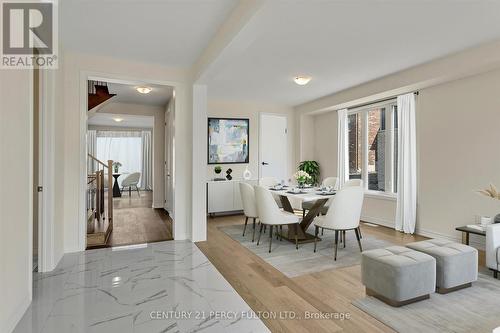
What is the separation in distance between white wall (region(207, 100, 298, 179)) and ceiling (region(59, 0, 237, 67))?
8.57 feet

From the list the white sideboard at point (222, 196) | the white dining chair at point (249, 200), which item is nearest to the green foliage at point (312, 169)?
the white sideboard at point (222, 196)

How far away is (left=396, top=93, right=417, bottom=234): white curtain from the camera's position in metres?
4.73

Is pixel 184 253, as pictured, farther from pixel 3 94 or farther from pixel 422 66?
pixel 422 66

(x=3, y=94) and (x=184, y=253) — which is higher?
(x=3, y=94)

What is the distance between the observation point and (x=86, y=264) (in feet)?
10.8

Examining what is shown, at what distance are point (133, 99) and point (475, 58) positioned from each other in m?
6.26

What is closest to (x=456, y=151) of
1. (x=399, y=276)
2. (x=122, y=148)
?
(x=399, y=276)

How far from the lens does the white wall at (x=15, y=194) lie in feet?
6.08

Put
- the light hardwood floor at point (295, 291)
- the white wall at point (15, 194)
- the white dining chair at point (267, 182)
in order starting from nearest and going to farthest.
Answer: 1. the white wall at point (15, 194)
2. the light hardwood floor at point (295, 291)
3. the white dining chair at point (267, 182)

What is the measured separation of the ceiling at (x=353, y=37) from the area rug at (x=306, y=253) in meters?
2.45

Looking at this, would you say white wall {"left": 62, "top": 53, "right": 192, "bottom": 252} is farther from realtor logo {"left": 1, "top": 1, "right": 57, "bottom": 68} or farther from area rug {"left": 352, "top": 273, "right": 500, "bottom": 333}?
area rug {"left": 352, "top": 273, "right": 500, "bottom": 333}

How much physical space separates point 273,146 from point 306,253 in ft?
12.6

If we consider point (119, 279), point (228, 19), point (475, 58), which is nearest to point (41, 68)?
point (228, 19)

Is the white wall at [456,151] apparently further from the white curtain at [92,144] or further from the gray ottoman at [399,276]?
the white curtain at [92,144]
